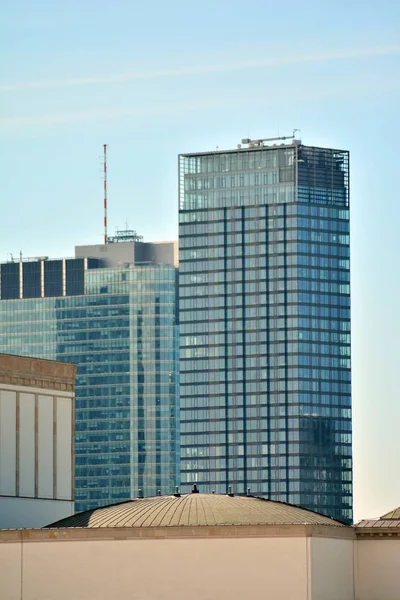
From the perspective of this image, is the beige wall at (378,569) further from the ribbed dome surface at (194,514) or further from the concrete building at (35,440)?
A: the concrete building at (35,440)

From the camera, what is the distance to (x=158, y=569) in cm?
9400

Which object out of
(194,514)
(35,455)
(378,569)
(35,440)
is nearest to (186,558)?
(194,514)

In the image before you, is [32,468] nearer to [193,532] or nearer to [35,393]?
[35,393]

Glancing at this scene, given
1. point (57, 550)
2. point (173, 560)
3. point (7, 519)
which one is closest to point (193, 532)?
point (173, 560)

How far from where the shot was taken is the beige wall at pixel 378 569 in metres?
99.2

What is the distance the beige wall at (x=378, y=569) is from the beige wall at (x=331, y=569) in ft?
2.21

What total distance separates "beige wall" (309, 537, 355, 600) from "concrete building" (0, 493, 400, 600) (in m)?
0.05

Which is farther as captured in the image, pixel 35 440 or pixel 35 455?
pixel 35 440

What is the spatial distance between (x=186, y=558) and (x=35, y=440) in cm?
1898

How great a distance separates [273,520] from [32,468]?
1836 centimetres

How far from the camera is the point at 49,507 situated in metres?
110

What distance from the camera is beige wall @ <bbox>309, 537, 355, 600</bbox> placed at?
305 ft

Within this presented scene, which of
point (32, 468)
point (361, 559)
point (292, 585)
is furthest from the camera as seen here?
point (32, 468)

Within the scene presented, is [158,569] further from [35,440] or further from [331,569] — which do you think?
[35,440]
